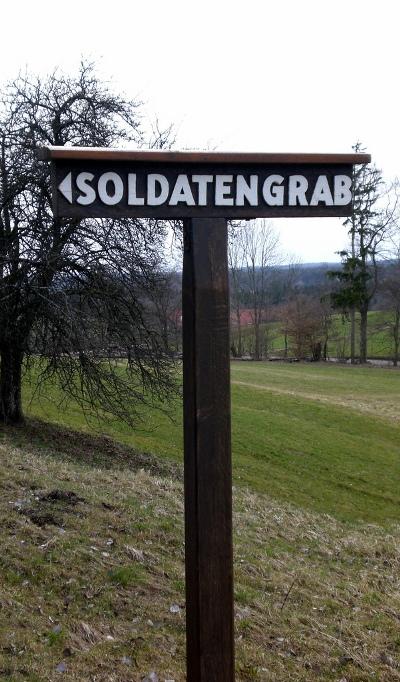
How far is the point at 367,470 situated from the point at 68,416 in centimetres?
893

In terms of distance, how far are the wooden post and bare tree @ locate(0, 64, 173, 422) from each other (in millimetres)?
9591

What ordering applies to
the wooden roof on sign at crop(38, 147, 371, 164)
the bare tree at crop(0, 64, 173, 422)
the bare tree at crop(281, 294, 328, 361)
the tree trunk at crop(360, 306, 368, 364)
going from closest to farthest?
the wooden roof on sign at crop(38, 147, 371, 164), the bare tree at crop(0, 64, 173, 422), the tree trunk at crop(360, 306, 368, 364), the bare tree at crop(281, 294, 328, 361)

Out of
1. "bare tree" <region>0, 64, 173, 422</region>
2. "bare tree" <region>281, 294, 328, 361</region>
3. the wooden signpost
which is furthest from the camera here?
"bare tree" <region>281, 294, 328, 361</region>

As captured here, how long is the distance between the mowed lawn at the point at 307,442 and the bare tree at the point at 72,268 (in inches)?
110

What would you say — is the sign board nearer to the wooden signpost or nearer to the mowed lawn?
the wooden signpost

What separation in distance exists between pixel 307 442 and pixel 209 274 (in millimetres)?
18105

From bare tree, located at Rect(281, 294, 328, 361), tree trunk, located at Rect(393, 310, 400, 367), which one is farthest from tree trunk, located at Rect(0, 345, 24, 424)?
bare tree, located at Rect(281, 294, 328, 361)

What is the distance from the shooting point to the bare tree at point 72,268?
13.4 meters

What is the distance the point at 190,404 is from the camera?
3.09 metres

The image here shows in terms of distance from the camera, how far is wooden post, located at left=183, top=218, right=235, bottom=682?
10.0 ft

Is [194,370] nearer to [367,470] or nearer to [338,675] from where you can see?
[338,675]

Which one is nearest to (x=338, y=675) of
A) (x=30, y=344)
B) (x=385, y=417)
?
(x=30, y=344)

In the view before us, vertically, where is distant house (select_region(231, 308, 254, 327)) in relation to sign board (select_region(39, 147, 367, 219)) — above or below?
above

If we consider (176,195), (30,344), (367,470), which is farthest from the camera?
(367,470)
